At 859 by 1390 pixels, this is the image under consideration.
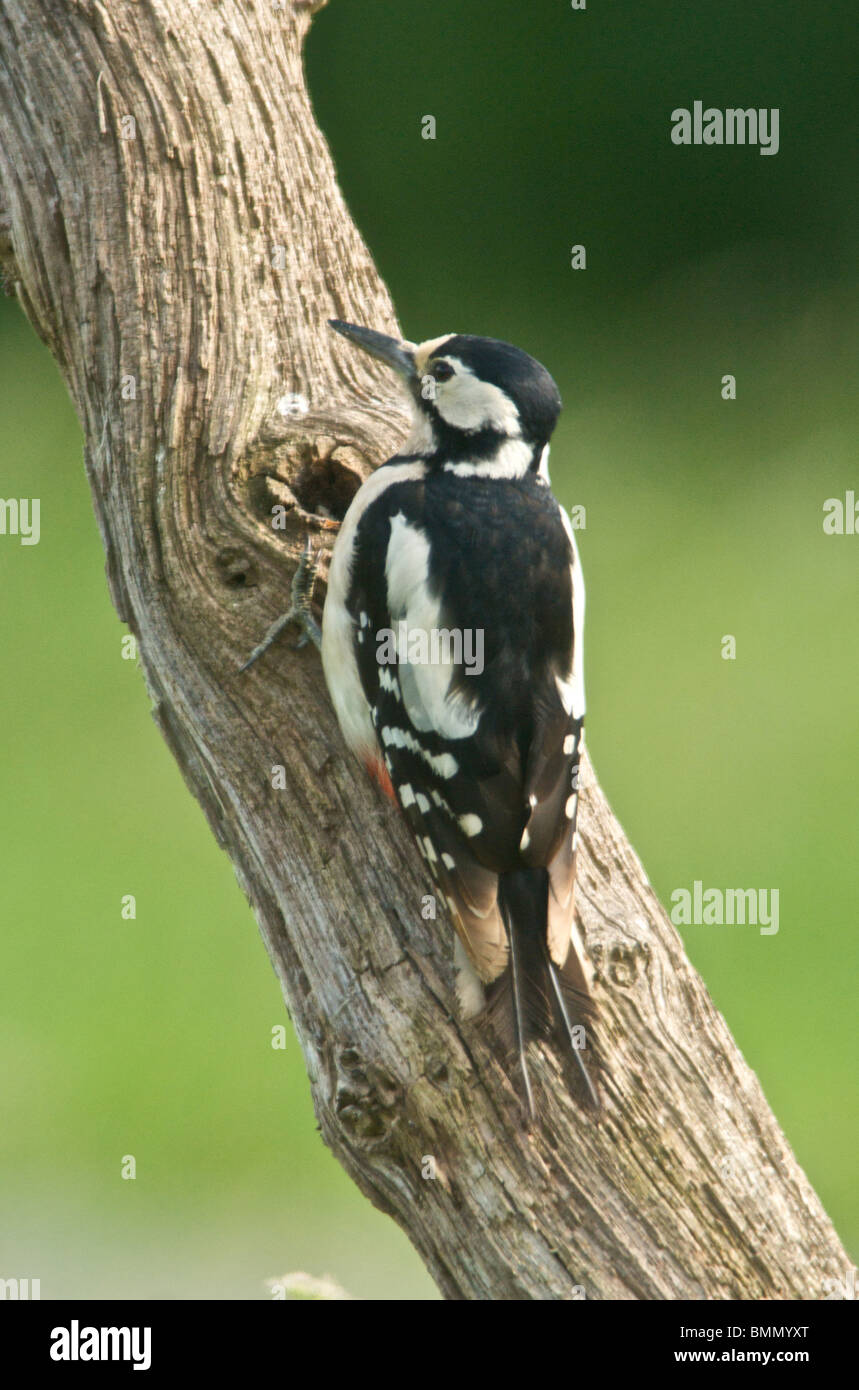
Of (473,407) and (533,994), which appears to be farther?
(473,407)

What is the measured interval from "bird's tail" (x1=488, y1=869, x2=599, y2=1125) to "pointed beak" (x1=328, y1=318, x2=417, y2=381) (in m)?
0.83

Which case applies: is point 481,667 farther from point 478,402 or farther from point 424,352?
point 424,352

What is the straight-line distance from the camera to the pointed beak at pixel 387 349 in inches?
88.7

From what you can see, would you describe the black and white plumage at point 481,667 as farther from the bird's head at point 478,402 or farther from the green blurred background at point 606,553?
the green blurred background at point 606,553

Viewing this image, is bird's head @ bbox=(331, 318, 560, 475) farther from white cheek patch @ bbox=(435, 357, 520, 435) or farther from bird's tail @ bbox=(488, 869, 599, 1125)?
bird's tail @ bbox=(488, 869, 599, 1125)

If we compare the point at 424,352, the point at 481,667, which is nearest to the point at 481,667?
the point at 481,667

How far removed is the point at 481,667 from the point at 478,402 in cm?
45

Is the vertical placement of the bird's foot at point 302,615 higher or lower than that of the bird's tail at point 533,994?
higher

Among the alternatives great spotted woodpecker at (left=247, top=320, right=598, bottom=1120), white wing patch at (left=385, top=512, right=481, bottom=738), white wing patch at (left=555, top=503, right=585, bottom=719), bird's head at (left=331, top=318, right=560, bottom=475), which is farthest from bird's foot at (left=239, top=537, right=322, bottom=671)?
white wing patch at (left=555, top=503, right=585, bottom=719)

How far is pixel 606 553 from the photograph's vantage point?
18.8 ft

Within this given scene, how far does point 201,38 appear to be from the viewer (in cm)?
229

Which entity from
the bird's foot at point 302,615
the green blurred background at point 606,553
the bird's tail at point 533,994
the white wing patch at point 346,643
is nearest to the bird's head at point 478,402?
the white wing patch at point 346,643

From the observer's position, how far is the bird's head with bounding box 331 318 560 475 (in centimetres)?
216

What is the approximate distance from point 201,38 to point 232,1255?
2.69m
